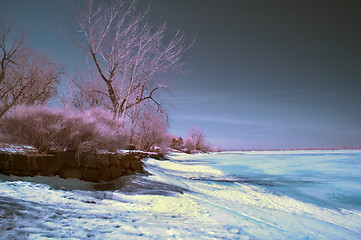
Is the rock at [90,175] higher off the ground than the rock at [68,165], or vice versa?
the rock at [68,165]

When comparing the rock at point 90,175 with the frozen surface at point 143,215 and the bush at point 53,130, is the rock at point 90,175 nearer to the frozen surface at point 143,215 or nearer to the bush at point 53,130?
the frozen surface at point 143,215

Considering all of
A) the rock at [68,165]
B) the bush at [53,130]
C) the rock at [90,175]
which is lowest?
the rock at [90,175]

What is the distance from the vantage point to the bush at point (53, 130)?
17.8 feet

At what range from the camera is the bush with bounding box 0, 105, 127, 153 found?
214 inches

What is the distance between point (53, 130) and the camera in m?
5.60

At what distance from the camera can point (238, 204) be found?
5504 mm

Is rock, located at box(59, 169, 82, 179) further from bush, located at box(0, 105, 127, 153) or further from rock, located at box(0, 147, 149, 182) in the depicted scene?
bush, located at box(0, 105, 127, 153)

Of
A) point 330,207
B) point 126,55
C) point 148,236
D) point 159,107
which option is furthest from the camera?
point 159,107

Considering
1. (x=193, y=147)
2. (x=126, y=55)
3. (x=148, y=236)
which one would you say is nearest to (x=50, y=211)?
(x=148, y=236)

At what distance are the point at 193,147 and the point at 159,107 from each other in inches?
2022

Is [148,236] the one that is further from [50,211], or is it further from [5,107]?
[5,107]

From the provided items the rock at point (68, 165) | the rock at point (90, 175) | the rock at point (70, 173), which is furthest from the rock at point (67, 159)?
the rock at point (90, 175)

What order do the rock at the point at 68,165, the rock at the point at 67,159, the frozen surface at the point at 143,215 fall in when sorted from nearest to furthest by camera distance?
the frozen surface at the point at 143,215 < the rock at the point at 68,165 < the rock at the point at 67,159

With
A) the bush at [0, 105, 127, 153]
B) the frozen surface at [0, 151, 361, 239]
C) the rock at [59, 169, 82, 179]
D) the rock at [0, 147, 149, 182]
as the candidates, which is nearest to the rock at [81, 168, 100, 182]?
the rock at [0, 147, 149, 182]
